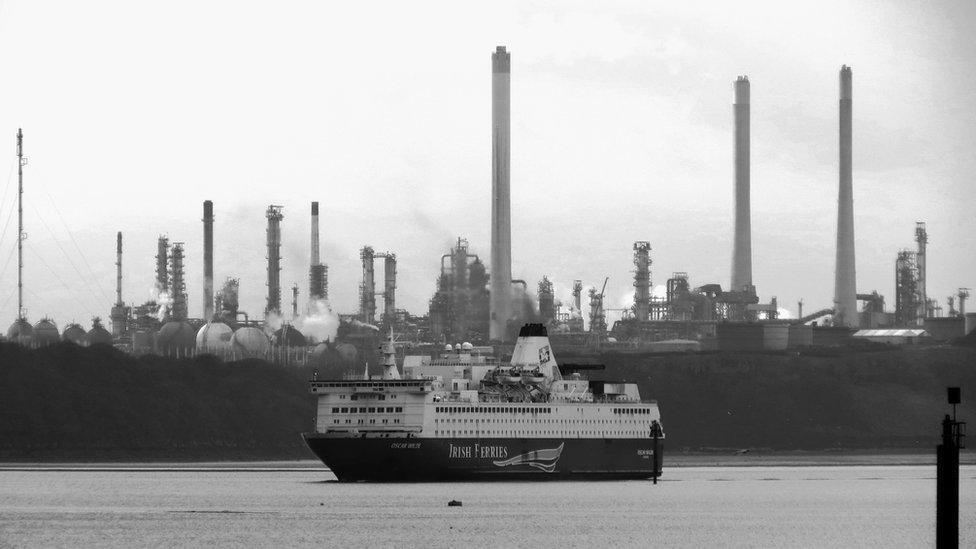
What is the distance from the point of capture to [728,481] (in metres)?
152

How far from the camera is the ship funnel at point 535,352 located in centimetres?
13938

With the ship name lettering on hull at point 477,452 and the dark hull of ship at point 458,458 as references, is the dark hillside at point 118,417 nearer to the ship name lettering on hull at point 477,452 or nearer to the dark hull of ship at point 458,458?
the dark hull of ship at point 458,458

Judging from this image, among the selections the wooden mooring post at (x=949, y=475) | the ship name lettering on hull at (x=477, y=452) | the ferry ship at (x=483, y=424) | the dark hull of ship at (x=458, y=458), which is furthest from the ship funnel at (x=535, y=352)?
the wooden mooring post at (x=949, y=475)

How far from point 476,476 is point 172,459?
55.3 metres

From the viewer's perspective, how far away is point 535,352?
5517 inches

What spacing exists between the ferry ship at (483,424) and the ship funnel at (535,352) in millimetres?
75

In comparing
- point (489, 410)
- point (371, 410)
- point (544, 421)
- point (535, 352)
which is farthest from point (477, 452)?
point (535, 352)

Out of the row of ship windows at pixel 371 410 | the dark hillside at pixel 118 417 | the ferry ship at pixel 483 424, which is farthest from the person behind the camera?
the dark hillside at pixel 118 417

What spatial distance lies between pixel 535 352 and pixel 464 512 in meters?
30.5

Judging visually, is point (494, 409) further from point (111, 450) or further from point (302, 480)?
point (111, 450)

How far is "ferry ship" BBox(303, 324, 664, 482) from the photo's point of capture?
12862cm

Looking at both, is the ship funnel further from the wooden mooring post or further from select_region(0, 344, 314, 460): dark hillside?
the wooden mooring post

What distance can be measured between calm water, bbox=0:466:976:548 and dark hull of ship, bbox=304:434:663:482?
4.29 ft

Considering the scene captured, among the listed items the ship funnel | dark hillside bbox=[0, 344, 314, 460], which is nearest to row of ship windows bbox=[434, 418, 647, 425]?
the ship funnel
